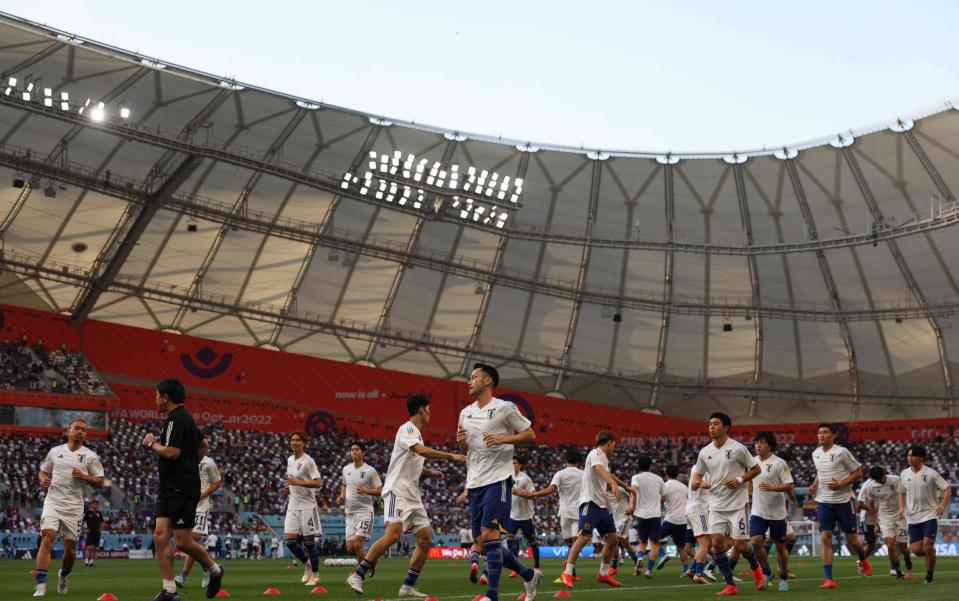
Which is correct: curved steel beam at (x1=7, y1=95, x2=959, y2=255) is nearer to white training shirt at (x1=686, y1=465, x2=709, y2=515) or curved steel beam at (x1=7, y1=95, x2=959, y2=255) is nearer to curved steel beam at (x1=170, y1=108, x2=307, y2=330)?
curved steel beam at (x1=170, y1=108, x2=307, y2=330)

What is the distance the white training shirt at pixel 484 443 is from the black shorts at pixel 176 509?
2816 mm

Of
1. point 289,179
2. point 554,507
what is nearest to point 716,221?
point 554,507

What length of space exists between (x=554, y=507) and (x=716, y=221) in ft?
51.5

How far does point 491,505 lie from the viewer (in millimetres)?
11000

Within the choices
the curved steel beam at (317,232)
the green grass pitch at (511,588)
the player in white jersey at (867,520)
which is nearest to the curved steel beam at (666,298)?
the curved steel beam at (317,232)

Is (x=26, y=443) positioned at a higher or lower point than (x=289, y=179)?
lower

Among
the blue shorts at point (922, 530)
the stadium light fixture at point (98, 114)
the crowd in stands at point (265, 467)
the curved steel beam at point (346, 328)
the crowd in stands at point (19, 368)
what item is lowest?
the blue shorts at point (922, 530)

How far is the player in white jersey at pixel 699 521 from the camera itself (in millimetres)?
15529

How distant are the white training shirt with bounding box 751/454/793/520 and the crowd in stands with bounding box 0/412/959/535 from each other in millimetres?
26743

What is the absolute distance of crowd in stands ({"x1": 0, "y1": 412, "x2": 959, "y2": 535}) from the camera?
43.2m

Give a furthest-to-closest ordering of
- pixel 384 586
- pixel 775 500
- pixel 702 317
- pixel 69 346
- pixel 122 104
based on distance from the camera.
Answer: pixel 702 317 → pixel 69 346 → pixel 122 104 → pixel 384 586 → pixel 775 500

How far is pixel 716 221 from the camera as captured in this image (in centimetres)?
5331

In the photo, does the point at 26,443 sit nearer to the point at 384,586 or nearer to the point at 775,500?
the point at 384,586

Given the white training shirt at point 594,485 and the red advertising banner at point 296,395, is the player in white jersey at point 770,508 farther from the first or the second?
the red advertising banner at point 296,395
